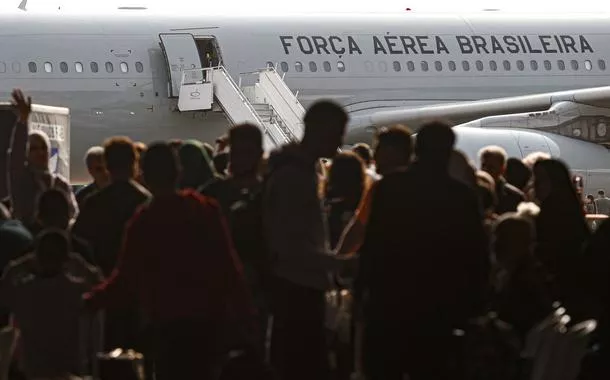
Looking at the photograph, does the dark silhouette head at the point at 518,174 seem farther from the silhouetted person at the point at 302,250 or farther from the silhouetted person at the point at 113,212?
the silhouetted person at the point at 302,250

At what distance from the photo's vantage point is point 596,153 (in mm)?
28766

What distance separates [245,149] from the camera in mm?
10453

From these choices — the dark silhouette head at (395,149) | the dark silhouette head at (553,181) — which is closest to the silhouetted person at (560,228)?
the dark silhouette head at (553,181)

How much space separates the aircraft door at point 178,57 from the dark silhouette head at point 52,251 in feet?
66.0

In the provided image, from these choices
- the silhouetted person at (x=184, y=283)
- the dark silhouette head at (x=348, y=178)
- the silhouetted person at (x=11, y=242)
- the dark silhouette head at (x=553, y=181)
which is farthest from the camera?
the dark silhouette head at (x=348, y=178)

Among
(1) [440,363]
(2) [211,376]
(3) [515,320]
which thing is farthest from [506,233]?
(2) [211,376]

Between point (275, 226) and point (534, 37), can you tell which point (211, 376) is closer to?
point (275, 226)

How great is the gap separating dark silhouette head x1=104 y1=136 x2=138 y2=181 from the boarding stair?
1885 centimetres

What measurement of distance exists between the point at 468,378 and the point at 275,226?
1.31 metres

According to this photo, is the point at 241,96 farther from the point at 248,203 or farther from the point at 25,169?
the point at 248,203

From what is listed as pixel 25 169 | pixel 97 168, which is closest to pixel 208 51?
pixel 97 168

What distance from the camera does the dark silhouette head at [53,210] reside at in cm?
1013

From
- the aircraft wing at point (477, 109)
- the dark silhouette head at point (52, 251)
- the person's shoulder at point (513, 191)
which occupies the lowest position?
the dark silhouette head at point (52, 251)

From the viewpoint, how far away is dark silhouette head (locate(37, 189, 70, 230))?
10133 mm
